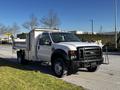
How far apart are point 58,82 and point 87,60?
7.23 feet

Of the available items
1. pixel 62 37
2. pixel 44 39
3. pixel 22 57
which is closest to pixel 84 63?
pixel 62 37

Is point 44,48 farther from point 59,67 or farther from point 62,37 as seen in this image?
point 59,67

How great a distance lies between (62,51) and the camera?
11.2 m

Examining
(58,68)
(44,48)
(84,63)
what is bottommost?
(58,68)

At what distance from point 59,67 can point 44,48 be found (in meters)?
1.80

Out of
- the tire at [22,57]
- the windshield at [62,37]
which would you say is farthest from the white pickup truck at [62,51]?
the tire at [22,57]

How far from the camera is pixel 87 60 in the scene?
1100 centimetres

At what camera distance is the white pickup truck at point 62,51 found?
10758 mm

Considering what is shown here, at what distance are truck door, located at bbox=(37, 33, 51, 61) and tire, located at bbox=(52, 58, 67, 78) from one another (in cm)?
91

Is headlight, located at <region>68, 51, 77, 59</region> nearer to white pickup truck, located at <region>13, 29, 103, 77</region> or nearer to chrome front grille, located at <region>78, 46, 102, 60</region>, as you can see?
white pickup truck, located at <region>13, 29, 103, 77</region>

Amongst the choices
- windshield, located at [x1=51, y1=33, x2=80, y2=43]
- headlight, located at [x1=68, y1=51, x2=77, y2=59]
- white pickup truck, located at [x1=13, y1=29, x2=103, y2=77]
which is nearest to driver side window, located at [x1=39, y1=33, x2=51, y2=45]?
white pickup truck, located at [x1=13, y1=29, x2=103, y2=77]

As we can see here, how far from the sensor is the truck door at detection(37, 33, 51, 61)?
12.4 m

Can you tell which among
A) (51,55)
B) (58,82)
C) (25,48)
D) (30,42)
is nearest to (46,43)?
(51,55)

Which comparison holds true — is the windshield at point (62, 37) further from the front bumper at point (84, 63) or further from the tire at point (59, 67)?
the front bumper at point (84, 63)
